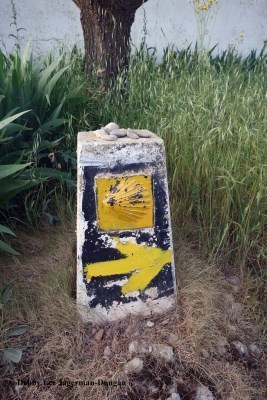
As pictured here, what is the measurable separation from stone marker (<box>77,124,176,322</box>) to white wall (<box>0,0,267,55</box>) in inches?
99.6

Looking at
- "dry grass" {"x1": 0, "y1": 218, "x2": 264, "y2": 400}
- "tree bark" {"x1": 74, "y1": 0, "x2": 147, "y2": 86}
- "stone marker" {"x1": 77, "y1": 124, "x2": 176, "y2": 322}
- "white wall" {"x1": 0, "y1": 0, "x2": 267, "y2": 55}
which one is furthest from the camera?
"white wall" {"x1": 0, "y1": 0, "x2": 267, "y2": 55}

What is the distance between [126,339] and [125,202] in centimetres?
55

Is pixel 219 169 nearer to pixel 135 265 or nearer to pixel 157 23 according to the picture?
pixel 135 265

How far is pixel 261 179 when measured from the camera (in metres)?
2.11

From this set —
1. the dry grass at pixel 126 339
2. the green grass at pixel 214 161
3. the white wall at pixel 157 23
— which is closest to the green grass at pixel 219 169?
the green grass at pixel 214 161

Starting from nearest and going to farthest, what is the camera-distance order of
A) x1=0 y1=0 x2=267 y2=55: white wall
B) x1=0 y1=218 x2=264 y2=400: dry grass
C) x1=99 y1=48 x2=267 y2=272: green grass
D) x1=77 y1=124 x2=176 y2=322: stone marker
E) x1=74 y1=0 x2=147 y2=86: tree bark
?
x1=0 y1=218 x2=264 y2=400: dry grass
x1=77 y1=124 x2=176 y2=322: stone marker
x1=99 y1=48 x2=267 y2=272: green grass
x1=74 y1=0 x2=147 y2=86: tree bark
x1=0 y1=0 x2=267 y2=55: white wall

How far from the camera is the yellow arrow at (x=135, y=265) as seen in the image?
1758 mm

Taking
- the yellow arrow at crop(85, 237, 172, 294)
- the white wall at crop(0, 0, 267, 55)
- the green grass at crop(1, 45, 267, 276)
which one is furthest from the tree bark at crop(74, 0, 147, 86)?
the yellow arrow at crop(85, 237, 172, 294)

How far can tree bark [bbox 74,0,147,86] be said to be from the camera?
297 cm

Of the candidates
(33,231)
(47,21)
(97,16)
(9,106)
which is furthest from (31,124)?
(47,21)

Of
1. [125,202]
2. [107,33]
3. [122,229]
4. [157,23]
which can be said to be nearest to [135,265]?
[122,229]

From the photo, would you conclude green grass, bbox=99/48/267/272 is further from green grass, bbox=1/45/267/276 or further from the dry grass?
the dry grass

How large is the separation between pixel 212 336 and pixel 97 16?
2280mm

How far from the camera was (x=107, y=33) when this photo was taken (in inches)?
121
